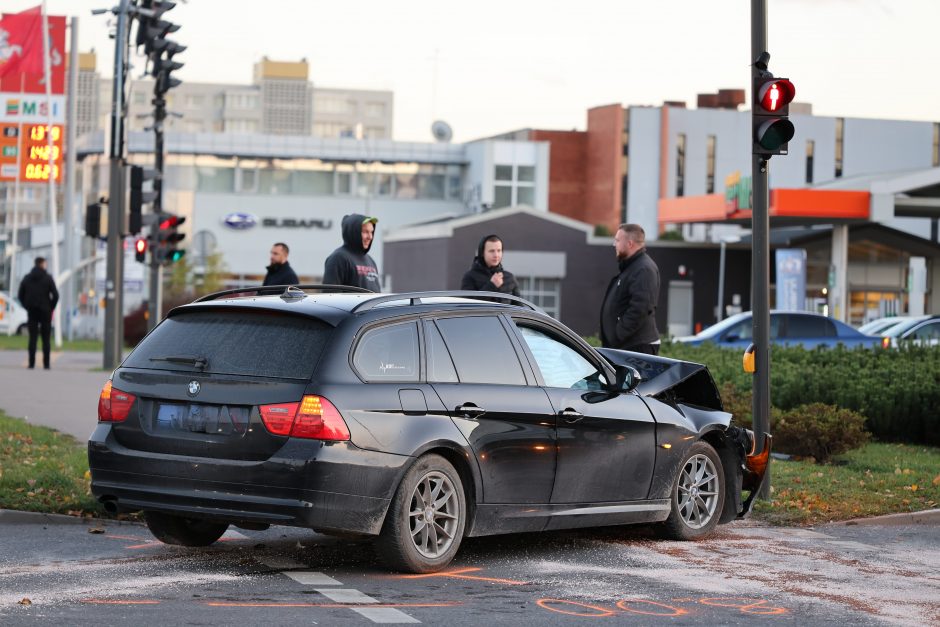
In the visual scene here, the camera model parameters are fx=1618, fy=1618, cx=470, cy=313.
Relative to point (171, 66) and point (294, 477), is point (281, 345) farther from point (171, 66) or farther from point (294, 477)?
point (171, 66)

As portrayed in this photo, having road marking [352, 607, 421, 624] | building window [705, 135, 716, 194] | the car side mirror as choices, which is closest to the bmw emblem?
building window [705, 135, 716, 194]

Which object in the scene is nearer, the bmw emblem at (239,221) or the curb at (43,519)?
the curb at (43,519)

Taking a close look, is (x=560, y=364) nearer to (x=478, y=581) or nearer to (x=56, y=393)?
(x=478, y=581)

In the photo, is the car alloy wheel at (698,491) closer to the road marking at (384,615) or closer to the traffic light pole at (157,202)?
the road marking at (384,615)

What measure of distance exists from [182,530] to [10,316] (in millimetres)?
50896

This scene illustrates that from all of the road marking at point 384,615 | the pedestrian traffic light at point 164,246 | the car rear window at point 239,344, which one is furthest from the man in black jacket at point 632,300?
the pedestrian traffic light at point 164,246

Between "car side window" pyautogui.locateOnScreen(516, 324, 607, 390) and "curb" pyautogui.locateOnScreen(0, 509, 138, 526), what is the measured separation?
291 centimetres

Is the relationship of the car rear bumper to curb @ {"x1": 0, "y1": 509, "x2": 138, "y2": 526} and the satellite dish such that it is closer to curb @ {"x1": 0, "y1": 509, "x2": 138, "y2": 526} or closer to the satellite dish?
curb @ {"x1": 0, "y1": 509, "x2": 138, "y2": 526}

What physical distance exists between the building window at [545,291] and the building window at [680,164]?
82.0 feet

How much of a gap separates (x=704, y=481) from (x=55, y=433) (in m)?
7.62

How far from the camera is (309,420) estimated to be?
8102 mm

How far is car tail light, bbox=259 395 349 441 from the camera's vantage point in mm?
8094

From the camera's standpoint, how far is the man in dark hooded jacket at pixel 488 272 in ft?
46.1

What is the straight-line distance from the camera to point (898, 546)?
1052 cm
